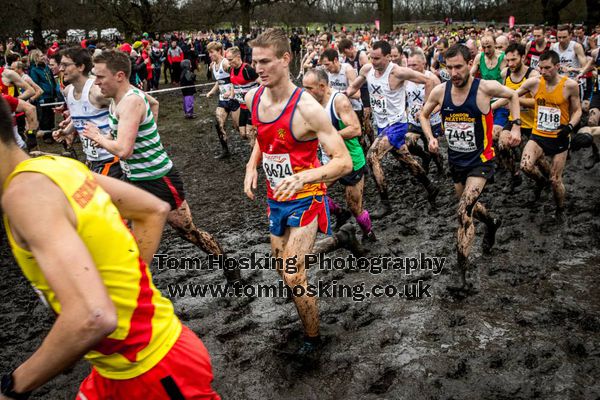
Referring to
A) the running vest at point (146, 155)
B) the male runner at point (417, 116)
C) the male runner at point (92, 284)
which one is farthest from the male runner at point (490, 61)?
the male runner at point (92, 284)

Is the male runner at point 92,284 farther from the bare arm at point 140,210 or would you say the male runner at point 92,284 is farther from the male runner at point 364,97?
the male runner at point 364,97

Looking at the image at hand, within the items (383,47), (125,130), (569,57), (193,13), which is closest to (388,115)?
(383,47)

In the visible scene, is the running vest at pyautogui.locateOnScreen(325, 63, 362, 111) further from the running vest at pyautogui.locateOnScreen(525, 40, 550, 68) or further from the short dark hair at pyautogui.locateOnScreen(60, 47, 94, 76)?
the running vest at pyautogui.locateOnScreen(525, 40, 550, 68)

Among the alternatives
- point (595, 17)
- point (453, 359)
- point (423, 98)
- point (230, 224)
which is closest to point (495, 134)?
point (423, 98)

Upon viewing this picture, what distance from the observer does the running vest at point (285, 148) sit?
3520 millimetres

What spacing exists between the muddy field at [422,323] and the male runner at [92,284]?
5.86 ft

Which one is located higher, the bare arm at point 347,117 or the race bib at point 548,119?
the bare arm at point 347,117

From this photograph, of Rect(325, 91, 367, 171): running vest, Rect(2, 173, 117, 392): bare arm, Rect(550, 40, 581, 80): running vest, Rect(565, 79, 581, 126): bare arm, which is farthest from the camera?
Rect(550, 40, 581, 80): running vest

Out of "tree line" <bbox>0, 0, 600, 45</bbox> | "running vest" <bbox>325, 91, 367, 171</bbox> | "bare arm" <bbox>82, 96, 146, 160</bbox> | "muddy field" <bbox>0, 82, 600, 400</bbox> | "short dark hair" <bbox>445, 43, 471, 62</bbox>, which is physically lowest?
"muddy field" <bbox>0, 82, 600, 400</bbox>

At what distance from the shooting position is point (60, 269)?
129 centimetres

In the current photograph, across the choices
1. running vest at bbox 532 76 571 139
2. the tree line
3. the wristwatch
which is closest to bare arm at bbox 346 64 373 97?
running vest at bbox 532 76 571 139

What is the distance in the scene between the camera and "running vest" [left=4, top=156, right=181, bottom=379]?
143 centimetres

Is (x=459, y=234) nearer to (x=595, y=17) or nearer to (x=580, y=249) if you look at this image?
(x=580, y=249)

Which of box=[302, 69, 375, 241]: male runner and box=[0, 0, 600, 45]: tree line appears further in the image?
box=[0, 0, 600, 45]: tree line
